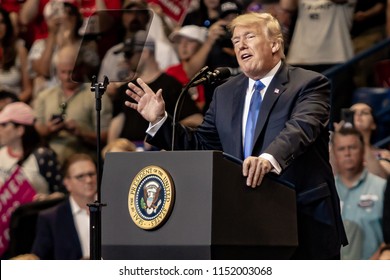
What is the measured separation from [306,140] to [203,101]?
13.2ft

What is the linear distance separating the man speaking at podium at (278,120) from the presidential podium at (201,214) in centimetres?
20

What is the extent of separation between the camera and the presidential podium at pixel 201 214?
418 cm

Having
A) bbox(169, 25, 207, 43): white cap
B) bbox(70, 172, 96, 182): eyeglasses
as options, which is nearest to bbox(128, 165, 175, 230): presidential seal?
bbox(70, 172, 96, 182): eyeglasses

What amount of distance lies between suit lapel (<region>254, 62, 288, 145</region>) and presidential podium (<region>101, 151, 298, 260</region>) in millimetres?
324

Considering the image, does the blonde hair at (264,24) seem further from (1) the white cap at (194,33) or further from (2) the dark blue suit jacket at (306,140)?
(1) the white cap at (194,33)

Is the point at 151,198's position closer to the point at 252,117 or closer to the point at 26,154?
the point at 252,117

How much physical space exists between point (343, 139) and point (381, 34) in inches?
83.2

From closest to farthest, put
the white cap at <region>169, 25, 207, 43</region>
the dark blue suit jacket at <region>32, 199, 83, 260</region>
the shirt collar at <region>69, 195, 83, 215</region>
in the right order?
the dark blue suit jacket at <region>32, 199, 83, 260</region> < the shirt collar at <region>69, 195, 83, 215</region> < the white cap at <region>169, 25, 207, 43</region>

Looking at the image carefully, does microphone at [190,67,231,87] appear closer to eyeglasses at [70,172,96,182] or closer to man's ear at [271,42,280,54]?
man's ear at [271,42,280,54]

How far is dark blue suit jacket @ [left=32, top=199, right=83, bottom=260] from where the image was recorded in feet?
23.1

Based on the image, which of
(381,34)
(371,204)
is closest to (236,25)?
(371,204)

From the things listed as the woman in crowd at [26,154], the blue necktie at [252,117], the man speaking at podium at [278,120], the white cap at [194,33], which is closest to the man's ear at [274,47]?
the man speaking at podium at [278,120]
